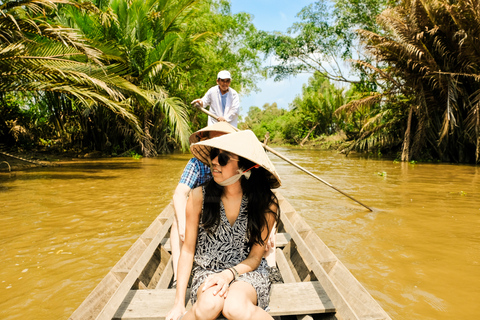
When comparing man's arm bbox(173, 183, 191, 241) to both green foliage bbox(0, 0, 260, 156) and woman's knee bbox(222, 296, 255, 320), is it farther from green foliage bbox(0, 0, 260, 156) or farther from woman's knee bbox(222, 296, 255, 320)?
green foliage bbox(0, 0, 260, 156)

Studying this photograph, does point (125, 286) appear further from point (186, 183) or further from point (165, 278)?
point (186, 183)

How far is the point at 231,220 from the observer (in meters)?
1.86

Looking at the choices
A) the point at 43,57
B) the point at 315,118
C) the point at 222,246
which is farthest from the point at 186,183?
the point at 315,118

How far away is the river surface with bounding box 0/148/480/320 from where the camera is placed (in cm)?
247

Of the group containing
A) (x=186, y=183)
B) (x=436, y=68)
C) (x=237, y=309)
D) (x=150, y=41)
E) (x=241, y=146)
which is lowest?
(x=237, y=309)

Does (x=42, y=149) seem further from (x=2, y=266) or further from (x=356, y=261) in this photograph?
(x=356, y=261)

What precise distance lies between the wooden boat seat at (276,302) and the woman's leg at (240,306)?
0.26 meters

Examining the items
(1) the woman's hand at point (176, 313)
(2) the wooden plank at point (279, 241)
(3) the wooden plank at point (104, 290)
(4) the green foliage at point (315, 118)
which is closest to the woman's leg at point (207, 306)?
(1) the woman's hand at point (176, 313)

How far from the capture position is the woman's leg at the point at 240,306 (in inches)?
58.9

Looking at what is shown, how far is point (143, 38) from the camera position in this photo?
12.0 metres

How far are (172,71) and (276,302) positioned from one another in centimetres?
1150

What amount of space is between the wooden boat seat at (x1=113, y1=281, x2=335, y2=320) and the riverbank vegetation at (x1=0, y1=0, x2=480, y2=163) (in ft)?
17.3

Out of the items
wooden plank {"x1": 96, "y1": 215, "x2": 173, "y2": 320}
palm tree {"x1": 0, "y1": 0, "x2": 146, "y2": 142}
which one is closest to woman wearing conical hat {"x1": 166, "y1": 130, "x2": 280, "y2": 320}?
wooden plank {"x1": 96, "y1": 215, "x2": 173, "y2": 320}

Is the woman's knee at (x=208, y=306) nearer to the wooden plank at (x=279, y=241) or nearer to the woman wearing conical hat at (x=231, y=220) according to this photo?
the woman wearing conical hat at (x=231, y=220)
